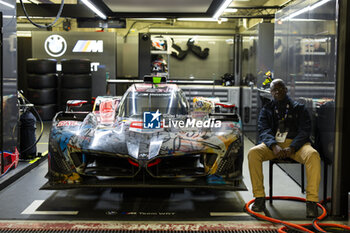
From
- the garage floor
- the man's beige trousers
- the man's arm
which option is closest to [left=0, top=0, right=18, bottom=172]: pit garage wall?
the garage floor

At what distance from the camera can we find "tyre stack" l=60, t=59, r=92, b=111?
40.8 feet

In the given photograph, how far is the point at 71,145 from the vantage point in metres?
4.47

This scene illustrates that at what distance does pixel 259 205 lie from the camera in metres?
4.48

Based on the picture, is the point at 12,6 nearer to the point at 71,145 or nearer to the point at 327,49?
the point at 71,145

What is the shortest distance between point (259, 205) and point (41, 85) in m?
9.26

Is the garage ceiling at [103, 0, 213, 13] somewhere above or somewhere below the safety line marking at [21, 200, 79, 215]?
above

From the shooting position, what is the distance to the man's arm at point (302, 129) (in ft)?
15.3

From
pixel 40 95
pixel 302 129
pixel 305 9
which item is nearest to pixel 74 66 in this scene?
pixel 40 95

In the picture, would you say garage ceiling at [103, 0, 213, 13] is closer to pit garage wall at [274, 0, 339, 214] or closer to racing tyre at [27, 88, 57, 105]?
pit garage wall at [274, 0, 339, 214]

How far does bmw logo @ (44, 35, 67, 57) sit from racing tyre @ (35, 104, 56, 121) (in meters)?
2.43

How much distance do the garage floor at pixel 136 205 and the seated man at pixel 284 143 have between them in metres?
0.27

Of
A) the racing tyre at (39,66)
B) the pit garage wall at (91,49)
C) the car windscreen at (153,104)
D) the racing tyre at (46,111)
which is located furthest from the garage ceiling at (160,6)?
the pit garage wall at (91,49)

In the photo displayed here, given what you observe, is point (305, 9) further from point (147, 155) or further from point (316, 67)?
point (147, 155)

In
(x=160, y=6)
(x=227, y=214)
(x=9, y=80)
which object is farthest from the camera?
(x=160, y=6)
